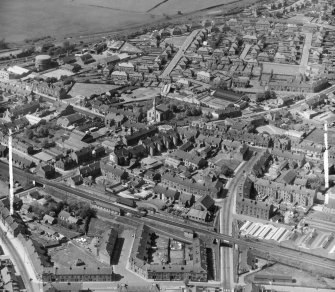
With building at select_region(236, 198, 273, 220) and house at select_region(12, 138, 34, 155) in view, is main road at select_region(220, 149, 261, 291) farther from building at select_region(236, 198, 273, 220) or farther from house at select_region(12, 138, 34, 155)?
house at select_region(12, 138, 34, 155)

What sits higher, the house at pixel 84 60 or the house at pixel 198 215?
the house at pixel 84 60

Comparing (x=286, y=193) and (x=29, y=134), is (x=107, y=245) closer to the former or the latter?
(x=286, y=193)

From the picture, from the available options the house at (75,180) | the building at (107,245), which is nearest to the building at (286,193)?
the building at (107,245)

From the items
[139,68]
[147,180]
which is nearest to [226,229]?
[147,180]

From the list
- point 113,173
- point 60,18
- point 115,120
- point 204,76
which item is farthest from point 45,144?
point 60,18

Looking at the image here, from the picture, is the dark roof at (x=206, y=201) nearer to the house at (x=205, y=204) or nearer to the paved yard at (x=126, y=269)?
the house at (x=205, y=204)
